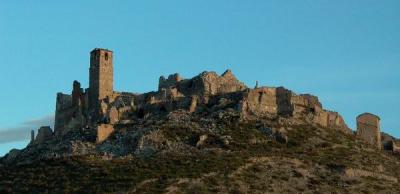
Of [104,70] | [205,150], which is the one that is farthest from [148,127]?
[104,70]

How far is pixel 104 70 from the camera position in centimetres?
10762

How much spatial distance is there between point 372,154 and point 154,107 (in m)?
19.7

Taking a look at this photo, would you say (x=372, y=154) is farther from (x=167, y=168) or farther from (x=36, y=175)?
(x=36, y=175)

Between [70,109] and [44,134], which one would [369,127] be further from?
[44,134]

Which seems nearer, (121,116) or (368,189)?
(368,189)

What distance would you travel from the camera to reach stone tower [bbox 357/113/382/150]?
351ft

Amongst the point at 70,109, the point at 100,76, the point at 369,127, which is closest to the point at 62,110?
the point at 70,109

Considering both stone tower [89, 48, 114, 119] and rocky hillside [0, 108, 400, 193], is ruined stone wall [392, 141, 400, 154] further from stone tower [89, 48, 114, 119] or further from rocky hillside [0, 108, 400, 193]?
stone tower [89, 48, 114, 119]

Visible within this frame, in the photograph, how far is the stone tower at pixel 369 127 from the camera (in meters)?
107

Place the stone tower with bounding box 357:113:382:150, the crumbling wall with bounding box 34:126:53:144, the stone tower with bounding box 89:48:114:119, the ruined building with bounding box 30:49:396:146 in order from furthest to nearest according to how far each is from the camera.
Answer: the stone tower with bounding box 357:113:382:150, the stone tower with bounding box 89:48:114:119, the crumbling wall with bounding box 34:126:53:144, the ruined building with bounding box 30:49:396:146

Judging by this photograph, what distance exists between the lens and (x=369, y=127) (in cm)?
10775

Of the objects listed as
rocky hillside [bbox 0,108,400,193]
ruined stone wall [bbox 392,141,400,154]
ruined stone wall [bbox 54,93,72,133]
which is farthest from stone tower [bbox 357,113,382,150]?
ruined stone wall [bbox 54,93,72,133]

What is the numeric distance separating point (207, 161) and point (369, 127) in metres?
24.0

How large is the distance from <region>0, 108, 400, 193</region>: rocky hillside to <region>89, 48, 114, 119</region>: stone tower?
813cm
